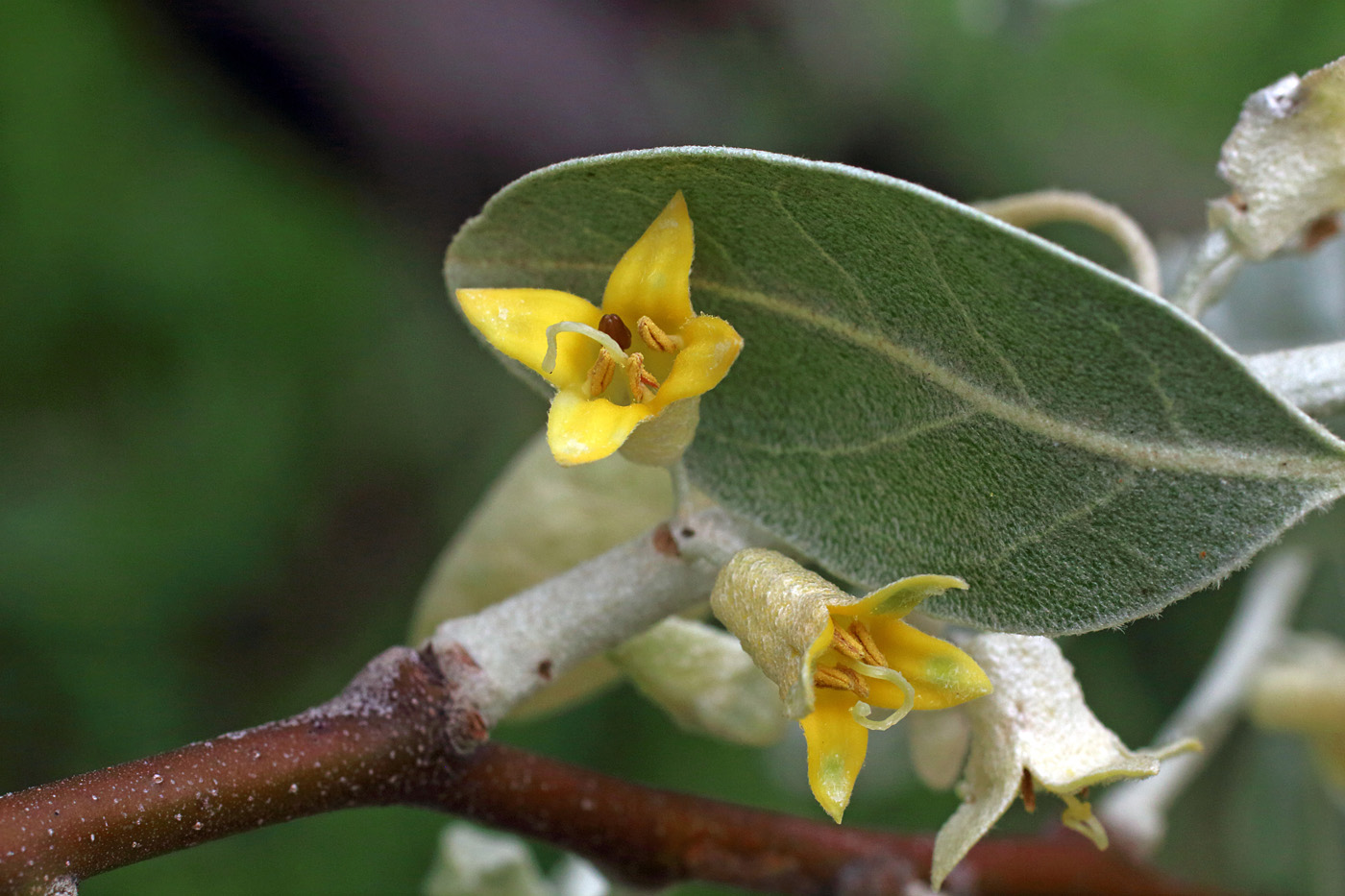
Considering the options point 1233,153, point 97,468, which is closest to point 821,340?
point 1233,153

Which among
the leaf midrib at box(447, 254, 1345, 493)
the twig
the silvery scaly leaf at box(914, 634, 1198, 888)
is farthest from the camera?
the twig

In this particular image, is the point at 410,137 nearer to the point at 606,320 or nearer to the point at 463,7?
the point at 463,7

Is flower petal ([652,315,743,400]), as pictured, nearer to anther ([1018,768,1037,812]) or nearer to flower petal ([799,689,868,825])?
flower petal ([799,689,868,825])

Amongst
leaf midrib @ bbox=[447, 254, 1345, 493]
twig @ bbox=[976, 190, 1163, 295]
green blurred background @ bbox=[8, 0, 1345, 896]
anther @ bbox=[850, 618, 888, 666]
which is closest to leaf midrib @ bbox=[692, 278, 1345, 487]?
leaf midrib @ bbox=[447, 254, 1345, 493]

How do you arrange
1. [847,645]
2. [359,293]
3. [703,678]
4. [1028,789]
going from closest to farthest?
[847,645]
[1028,789]
[703,678]
[359,293]

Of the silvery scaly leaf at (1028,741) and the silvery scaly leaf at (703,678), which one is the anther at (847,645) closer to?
the silvery scaly leaf at (1028,741)

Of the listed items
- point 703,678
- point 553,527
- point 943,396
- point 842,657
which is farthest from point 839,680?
point 553,527

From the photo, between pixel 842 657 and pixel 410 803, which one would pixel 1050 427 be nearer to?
pixel 842 657
